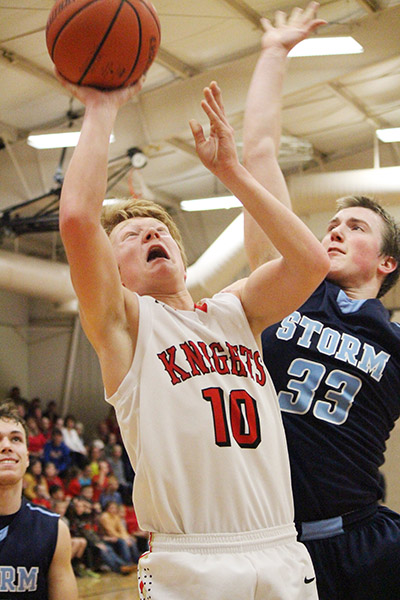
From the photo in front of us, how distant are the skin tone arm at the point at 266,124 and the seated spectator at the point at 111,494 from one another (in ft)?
33.9

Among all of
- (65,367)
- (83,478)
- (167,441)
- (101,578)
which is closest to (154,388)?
(167,441)

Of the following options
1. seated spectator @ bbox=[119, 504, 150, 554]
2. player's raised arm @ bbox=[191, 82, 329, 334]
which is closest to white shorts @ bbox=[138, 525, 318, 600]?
player's raised arm @ bbox=[191, 82, 329, 334]

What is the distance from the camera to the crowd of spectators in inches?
443

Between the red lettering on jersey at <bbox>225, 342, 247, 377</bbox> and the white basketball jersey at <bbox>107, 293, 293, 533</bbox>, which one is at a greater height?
the red lettering on jersey at <bbox>225, 342, 247, 377</bbox>

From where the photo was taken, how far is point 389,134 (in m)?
13.3

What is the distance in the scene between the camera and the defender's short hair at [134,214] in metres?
2.64

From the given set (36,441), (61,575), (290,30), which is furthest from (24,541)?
(36,441)

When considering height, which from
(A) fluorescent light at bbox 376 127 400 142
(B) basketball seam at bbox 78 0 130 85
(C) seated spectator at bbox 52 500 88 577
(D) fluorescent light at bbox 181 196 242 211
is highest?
(A) fluorescent light at bbox 376 127 400 142

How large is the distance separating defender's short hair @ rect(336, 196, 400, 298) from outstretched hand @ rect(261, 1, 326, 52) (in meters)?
0.75

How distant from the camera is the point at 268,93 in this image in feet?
9.64

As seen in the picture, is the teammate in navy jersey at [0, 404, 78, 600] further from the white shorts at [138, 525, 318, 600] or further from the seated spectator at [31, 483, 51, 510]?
the seated spectator at [31, 483, 51, 510]

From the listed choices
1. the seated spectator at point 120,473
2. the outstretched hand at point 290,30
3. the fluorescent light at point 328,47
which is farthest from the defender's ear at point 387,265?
the seated spectator at point 120,473

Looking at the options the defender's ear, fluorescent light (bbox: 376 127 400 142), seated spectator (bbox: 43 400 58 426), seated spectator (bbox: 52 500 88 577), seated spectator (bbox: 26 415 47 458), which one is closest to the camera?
the defender's ear

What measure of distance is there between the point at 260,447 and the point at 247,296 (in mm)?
526
